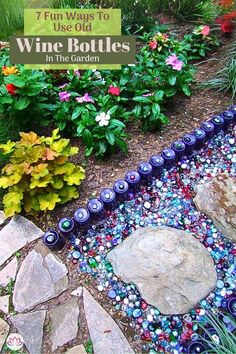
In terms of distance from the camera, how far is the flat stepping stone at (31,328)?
1771mm

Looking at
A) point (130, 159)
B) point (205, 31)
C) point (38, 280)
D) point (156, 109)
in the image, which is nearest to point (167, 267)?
point (38, 280)

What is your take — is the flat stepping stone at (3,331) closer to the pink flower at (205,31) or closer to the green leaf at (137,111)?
the green leaf at (137,111)

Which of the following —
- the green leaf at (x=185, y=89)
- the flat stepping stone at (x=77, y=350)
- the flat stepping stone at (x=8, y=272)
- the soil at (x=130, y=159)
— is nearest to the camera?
the flat stepping stone at (x=77, y=350)

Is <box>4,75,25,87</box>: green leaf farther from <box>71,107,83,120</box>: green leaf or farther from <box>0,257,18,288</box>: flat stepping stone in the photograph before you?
<box>0,257,18,288</box>: flat stepping stone

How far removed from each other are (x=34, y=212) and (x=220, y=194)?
1096mm

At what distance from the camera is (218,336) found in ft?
5.51

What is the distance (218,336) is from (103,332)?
0.53 meters

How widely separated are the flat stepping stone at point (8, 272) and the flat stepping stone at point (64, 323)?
0.30 metres

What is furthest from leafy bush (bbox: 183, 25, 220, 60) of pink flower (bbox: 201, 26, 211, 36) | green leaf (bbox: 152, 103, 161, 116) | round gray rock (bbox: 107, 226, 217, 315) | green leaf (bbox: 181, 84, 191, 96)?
round gray rock (bbox: 107, 226, 217, 315)

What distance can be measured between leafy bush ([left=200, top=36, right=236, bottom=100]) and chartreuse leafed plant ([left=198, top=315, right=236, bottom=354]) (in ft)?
5.30

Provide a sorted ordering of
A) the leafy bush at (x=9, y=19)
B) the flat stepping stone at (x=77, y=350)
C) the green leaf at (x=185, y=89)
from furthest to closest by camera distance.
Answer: the leafy bush at (x=9, y=19) → the green leaf at (x=185, y=89) → the flat stepping stone at (x=77, y=350)

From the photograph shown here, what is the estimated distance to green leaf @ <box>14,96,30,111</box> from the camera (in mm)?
2281

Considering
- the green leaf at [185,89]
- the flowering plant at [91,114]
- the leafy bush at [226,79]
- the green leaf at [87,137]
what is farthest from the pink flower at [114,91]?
the leafy bush at [226,79]

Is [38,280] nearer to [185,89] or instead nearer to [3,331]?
[3,331]
